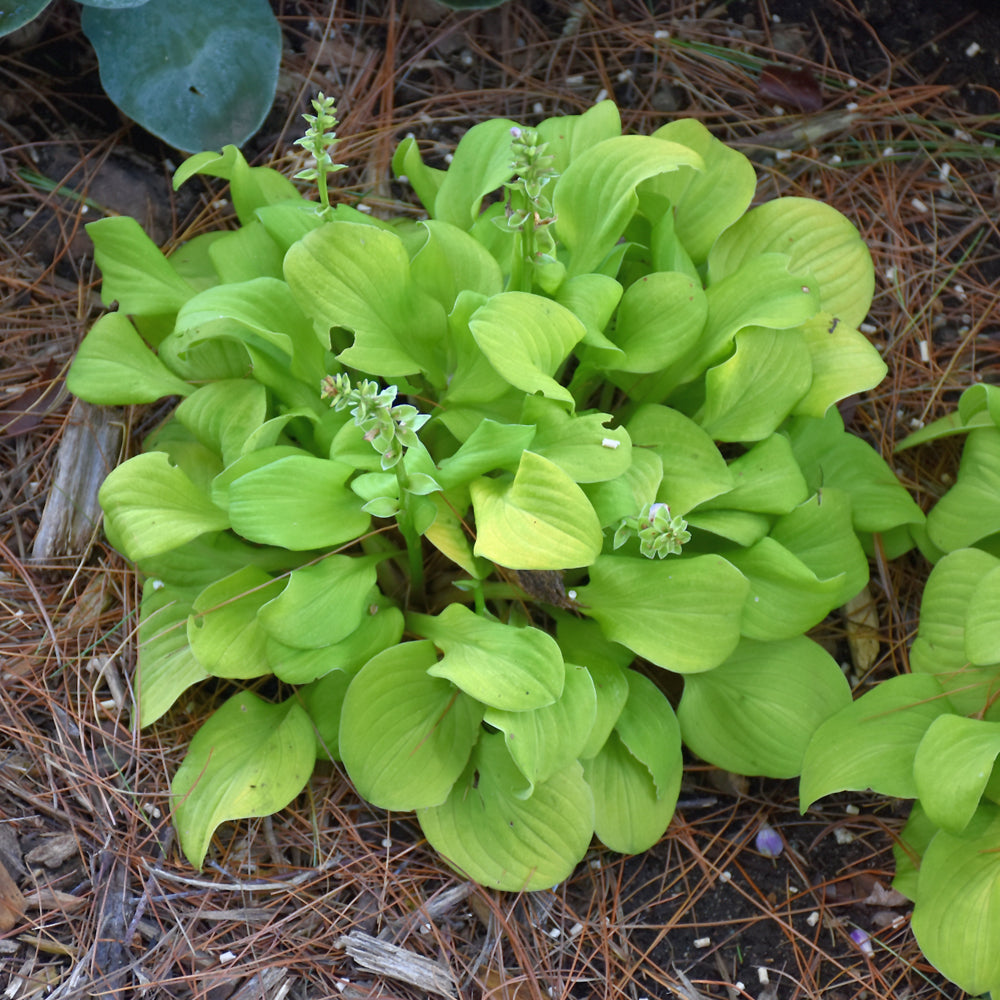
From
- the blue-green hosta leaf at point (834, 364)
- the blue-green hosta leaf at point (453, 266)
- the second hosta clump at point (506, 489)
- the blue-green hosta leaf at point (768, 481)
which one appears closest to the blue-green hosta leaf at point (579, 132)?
the second hosta clump at point (506, 489)

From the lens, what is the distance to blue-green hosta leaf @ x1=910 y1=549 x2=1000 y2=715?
1606 millimetres

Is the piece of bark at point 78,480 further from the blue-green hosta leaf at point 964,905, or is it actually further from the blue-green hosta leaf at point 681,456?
the blue-green hosta leaf at point 964,905

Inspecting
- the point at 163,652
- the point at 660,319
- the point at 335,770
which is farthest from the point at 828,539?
the point at 163,652

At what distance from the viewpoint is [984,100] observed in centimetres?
215

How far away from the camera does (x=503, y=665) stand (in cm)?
140

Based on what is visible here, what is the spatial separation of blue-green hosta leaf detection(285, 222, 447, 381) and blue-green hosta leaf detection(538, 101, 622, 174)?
0.40m

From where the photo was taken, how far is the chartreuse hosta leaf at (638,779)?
62.9 inches

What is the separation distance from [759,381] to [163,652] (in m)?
1.14

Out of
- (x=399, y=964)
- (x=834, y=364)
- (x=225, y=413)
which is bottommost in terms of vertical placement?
(x=399, y=964)

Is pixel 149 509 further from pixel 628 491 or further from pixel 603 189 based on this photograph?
pixel 603 189

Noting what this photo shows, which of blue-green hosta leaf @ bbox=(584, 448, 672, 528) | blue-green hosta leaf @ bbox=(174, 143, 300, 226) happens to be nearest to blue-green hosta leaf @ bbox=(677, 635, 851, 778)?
blue-green hosta leaf @ bbox=(584, 448, 672, 528)

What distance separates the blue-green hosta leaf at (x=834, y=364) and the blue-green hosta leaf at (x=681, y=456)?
20 centimetres

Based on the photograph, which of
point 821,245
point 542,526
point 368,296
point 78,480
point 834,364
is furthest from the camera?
point 78,480

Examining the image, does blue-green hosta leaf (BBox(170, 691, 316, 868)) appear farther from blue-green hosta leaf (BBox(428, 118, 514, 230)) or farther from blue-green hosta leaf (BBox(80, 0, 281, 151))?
blue-green hosta leaf (BBox(80, 0, 281, 151))
